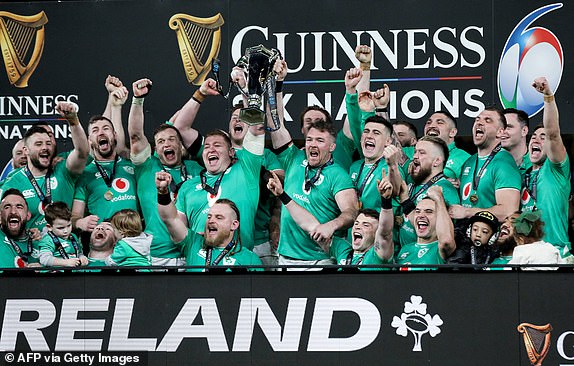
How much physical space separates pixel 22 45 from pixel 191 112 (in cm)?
185

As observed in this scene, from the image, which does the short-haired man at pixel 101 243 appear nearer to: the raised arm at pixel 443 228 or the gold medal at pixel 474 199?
the raised arm at pixel 443 228

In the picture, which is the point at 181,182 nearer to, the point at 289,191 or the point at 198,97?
the point at 198,97

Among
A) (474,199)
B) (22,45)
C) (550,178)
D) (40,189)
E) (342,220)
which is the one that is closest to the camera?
(550,178)

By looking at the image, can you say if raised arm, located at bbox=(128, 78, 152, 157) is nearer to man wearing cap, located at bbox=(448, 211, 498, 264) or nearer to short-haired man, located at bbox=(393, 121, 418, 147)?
short-haired man, located at bbox=(393, 121, 418, 147)

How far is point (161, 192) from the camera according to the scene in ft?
38.1

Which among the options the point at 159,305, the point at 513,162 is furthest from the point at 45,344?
the point at 513,162

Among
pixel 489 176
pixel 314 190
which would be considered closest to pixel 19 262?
pixel 314 190

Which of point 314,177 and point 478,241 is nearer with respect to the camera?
point 478,241

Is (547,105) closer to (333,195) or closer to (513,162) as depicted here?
(513,162)

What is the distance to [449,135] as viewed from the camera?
11531mm

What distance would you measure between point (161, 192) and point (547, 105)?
365 centimetres

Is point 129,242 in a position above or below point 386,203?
below

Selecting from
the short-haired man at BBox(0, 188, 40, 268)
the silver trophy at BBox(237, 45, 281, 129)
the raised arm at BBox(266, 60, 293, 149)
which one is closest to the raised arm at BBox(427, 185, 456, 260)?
the raised arm at BBox(266, 60, 293, 149)

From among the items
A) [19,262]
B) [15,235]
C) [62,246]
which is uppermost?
[15,235]
